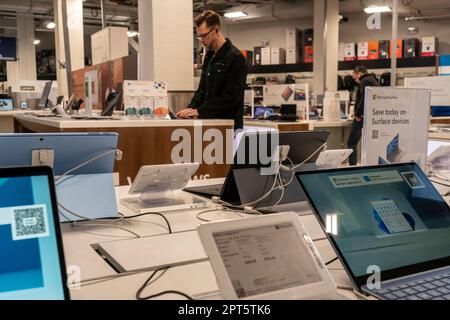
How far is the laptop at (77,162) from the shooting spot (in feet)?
4.48

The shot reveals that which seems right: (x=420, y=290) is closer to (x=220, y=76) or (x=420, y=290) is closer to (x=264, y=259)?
(x=264, y=259)

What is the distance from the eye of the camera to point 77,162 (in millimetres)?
1497

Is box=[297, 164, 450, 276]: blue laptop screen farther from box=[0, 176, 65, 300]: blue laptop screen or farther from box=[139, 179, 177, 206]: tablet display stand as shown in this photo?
box=[139, 179, 177, 206]: tablet display stand

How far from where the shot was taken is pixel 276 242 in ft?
3.08

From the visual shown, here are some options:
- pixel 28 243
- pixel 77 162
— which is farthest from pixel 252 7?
pixel 28 243

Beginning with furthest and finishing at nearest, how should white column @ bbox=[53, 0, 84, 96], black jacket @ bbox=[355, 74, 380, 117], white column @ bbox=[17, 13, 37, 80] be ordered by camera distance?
white column @ bbox=[17, 13, 37, 80], white column @ bbox=[53, 0, 84, 96], black jacket @ bbox=[355, 74, 380, 117]

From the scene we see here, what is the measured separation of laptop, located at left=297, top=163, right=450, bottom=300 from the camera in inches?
39.1

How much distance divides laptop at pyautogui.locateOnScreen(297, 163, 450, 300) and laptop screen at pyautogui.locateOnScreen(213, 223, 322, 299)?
119mm

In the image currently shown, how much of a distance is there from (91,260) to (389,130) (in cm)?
129

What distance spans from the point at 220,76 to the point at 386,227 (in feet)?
8.14

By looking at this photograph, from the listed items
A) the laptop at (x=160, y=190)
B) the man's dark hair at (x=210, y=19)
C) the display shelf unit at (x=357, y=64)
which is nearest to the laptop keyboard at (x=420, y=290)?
the laptop at (x=160, y=190)

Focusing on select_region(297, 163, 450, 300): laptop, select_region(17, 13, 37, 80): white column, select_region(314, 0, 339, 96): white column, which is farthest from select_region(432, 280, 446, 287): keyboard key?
select_region(17, 13, 37, 80): white column

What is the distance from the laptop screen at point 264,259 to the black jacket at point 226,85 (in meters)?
2.54
